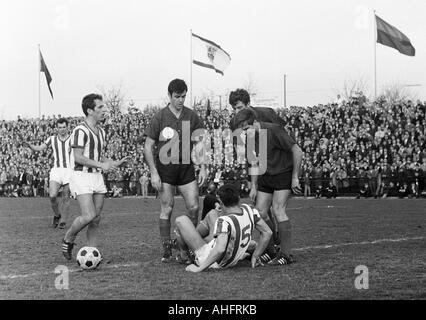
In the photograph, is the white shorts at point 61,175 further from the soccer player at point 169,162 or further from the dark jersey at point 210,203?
the dark jersey at point 210,203

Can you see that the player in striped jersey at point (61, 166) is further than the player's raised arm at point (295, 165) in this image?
Yes

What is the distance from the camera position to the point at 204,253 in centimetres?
846

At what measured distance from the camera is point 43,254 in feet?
33.4

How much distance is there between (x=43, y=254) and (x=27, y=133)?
3910cm

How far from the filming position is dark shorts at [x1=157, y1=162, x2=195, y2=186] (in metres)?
9.77

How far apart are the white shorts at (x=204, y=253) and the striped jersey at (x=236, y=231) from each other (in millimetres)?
100

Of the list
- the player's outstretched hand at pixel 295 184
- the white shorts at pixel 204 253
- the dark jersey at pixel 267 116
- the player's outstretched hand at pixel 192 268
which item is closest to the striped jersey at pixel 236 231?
the white shorts at pixel 204 253

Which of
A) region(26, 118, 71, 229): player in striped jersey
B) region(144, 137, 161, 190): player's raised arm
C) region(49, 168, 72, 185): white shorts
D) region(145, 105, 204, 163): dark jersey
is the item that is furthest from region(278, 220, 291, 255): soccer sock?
region(49, 168, 72, 185): white shorts

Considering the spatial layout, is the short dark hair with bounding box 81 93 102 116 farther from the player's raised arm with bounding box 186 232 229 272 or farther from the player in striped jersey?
the player in striped jersey

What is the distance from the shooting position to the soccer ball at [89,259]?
845 cm

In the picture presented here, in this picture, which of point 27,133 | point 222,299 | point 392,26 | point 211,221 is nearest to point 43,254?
point 211,221

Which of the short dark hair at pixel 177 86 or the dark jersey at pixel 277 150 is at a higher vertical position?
the short dark hair at pixel 177 86

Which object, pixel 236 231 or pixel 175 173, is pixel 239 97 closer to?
pixel 175 173

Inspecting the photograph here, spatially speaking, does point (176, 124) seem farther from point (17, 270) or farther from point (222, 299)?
point (222, 299)
